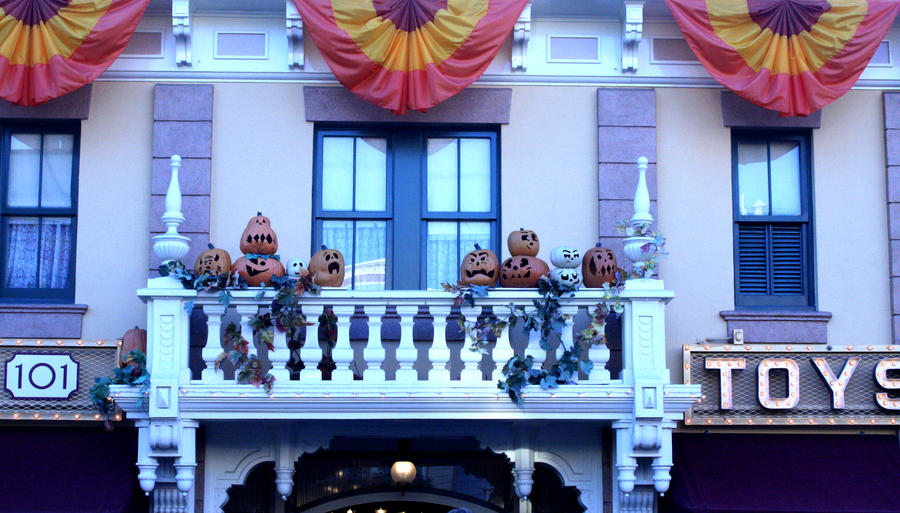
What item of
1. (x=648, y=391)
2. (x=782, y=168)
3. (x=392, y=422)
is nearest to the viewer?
(x=648, y=391)

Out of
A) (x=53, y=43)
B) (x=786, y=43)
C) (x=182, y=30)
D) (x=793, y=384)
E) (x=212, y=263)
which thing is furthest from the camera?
(x=182, y=30)

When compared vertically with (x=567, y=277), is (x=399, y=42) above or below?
above

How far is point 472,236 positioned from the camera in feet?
38.9

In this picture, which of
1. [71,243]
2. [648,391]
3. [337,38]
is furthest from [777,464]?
[71,243]

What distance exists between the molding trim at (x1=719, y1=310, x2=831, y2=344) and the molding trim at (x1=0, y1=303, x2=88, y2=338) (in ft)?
19.8

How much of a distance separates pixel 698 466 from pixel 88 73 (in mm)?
6571

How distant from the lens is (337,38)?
36.8 ft

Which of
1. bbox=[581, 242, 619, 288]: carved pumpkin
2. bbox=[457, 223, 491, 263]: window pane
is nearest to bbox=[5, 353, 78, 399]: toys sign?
bbox=[457, 223, 491, 263]: window pane

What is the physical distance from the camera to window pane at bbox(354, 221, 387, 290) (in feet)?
38.5

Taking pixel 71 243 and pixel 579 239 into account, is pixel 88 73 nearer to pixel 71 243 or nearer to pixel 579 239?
pixel 71 243

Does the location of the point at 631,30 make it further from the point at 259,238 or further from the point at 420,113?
the point at 259,238

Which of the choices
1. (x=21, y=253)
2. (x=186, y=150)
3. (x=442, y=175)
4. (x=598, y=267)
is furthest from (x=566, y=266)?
(x=21, y=253)

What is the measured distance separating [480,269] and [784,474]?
3.19 metres

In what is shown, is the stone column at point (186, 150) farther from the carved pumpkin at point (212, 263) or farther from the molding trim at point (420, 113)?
the molding trim at point (420, 113)
